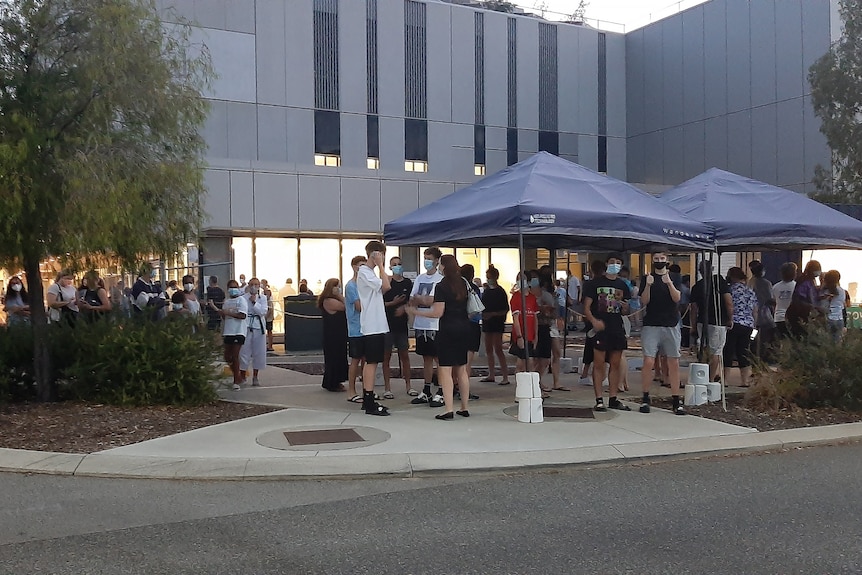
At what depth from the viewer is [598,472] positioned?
24.0ft

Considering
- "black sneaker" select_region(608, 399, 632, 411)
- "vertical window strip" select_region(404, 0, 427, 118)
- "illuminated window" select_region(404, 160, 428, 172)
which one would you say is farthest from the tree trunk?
"vertical window strip" select_region(404, 0, 427, 118)

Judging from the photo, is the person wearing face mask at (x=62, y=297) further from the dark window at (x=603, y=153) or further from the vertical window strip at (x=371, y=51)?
the dark window at (x=603, y=153)

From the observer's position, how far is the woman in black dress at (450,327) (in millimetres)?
9164

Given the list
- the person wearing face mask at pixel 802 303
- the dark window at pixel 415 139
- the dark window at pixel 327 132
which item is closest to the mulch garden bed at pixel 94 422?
the person wearing face mask at pixel 802 303

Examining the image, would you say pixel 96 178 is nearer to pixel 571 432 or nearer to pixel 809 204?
pixel 571 432

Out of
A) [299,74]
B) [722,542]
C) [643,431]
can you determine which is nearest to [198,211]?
[643,431]

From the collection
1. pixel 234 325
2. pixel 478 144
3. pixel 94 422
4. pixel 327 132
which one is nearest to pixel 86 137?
pixel 94 422

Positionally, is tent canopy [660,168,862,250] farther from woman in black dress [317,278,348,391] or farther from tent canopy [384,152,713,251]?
woman in black dress [317,278,348,391]

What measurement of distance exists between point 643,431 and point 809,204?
5.82 m

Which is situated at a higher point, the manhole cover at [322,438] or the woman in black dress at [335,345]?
the woman in black dress at [335,345]

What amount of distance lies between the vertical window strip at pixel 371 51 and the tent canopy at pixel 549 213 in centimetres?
2245

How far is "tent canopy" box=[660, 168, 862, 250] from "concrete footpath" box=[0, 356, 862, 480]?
3110 millimetres

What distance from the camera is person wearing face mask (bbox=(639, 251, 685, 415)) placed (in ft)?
31.6

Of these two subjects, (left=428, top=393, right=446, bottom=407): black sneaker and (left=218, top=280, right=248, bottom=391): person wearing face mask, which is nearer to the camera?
(left=428, top=393, right=446, bottom=407): black sneaker
